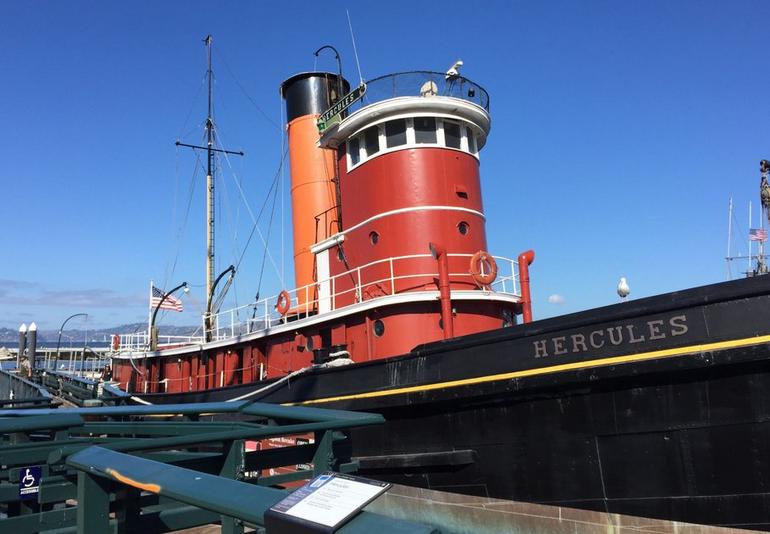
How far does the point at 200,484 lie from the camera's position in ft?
5.52

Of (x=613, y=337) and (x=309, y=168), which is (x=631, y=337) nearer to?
(x=613, y=337)

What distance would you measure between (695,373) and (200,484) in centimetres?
522

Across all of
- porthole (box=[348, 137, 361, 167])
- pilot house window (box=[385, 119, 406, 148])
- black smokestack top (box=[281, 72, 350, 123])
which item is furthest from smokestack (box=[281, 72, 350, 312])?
pilot house window (box=[385, 119, 406, 148])

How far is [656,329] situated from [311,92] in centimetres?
1167

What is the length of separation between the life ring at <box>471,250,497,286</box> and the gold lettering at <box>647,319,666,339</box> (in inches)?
165

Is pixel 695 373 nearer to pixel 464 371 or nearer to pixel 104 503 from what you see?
pixel 464 371

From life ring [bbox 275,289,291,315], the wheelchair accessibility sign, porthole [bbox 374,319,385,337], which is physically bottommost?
the wheelchair accessibility sign

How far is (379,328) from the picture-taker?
9.62 metres

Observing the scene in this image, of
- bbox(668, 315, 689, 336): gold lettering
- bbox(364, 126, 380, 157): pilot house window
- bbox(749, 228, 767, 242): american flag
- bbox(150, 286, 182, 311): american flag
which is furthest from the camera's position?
bbox(749, 228, 767, 242): american flag

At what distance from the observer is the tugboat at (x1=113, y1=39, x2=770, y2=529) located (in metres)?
5.39

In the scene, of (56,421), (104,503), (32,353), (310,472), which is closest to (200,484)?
(104,503)

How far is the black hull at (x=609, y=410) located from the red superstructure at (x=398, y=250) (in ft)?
6.11

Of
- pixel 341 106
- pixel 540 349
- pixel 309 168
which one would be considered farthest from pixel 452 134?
pixel 540 349

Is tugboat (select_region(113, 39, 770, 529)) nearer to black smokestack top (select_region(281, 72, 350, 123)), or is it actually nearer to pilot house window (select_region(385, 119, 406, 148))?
pilot house window (select_region(385, 119, 406, 148))
